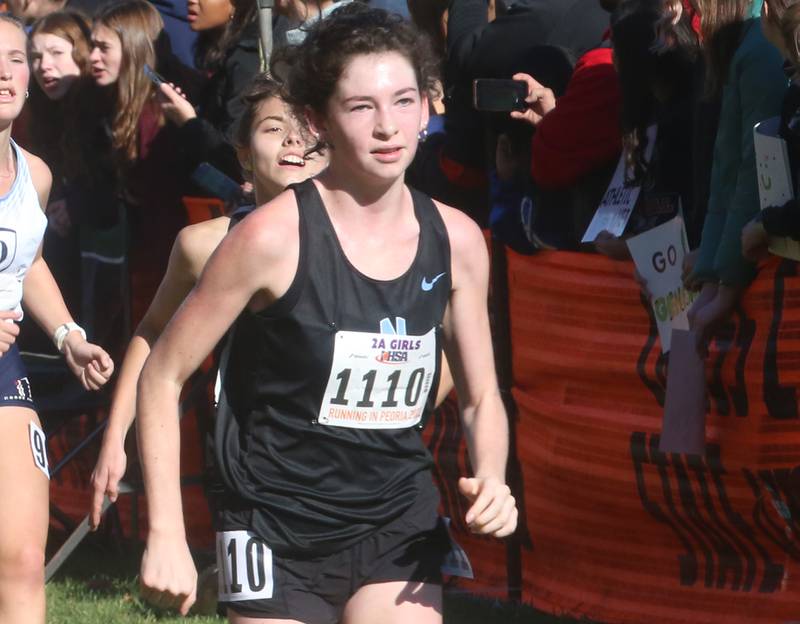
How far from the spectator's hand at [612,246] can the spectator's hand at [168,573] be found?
7.21ft

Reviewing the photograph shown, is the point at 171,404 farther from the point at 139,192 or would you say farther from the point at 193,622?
the point at 139,192

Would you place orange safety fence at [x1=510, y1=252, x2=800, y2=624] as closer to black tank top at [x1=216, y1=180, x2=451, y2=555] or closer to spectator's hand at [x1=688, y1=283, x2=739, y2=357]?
spectator's hand at [x1=688, y1=283, x2=739, y2=357]

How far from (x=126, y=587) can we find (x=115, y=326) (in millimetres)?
1266

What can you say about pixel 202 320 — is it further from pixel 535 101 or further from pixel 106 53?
pixel 106 53

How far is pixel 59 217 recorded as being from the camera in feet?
24.9

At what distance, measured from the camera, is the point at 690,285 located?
4625mm

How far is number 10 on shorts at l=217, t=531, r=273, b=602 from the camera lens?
3514 millimetres

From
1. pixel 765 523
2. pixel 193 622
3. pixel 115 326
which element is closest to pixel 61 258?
pixel 115 326

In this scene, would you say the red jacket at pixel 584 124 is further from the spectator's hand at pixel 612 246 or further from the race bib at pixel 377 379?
the race bib at pixel 377 379

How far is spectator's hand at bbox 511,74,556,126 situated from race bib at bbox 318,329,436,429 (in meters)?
1.93

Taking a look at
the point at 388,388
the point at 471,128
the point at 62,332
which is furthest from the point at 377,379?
the point at 471,128

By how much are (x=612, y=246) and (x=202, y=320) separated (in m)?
2.00

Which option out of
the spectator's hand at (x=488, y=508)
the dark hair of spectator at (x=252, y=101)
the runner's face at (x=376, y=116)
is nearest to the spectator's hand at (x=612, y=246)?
the dark hair of spectator at (x=252, y=101)

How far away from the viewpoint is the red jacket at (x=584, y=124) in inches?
199
